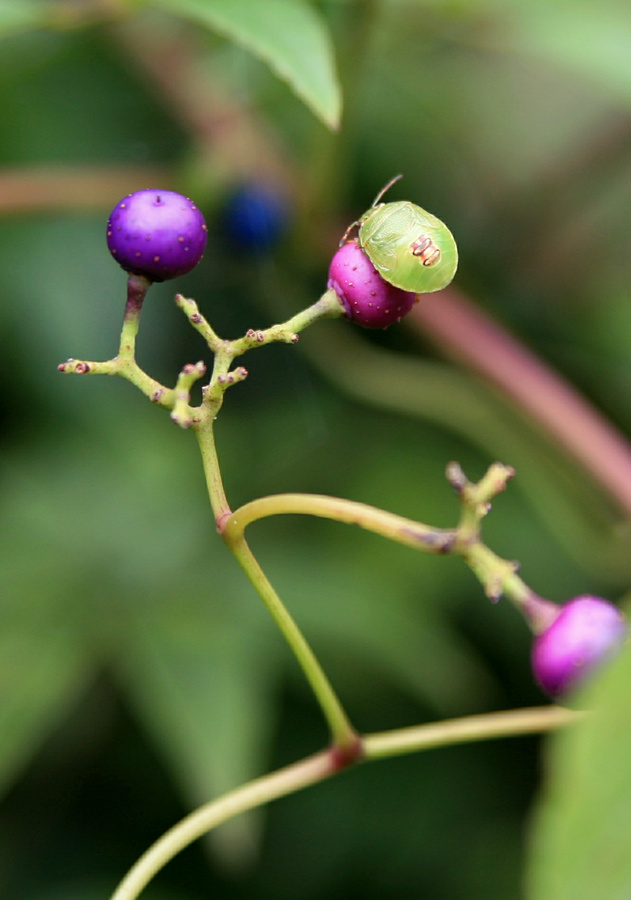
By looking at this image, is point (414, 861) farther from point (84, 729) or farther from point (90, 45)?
point (90, 45)

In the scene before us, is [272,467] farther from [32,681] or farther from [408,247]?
[408,247]

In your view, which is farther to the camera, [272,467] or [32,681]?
[272,467]

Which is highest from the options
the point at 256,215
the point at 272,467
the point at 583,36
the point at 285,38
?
the point at 583,36

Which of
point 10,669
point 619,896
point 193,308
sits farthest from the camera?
point 10,669

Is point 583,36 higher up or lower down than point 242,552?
higher up

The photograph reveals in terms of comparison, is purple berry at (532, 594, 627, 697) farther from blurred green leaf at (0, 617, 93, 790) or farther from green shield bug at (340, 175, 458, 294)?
blurred green leaf at (0, 617, 93, 790)

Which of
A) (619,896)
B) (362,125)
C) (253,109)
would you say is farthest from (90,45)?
(619,896)

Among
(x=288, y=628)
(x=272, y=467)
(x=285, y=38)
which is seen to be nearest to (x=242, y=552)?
(x=288, y=628)
